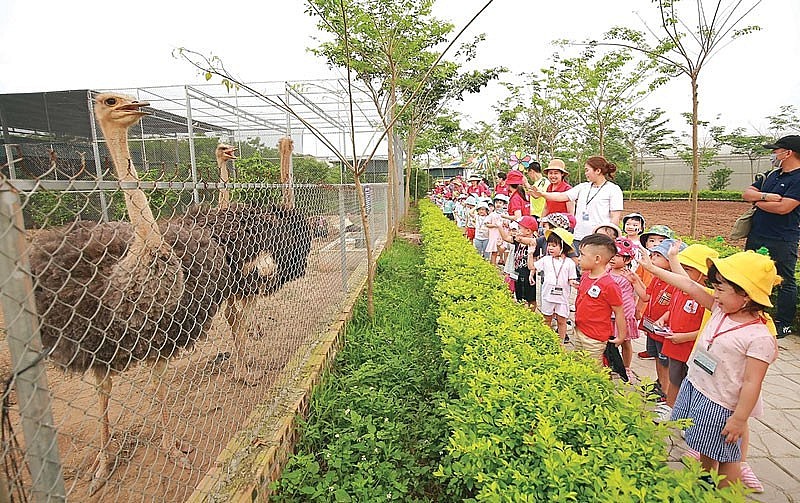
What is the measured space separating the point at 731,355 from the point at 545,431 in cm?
119

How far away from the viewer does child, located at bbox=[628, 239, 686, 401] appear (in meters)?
3.58

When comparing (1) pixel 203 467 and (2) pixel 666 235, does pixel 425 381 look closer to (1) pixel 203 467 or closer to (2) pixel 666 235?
(1) pixel 203 467

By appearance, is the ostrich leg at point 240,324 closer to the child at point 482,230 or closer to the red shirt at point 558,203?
the red shirt at point 558,203

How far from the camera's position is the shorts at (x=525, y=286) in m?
5.69

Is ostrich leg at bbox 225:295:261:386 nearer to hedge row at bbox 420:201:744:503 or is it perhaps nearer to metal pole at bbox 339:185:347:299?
metal pole at bbox 339:185:347:299

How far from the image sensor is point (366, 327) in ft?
16.4

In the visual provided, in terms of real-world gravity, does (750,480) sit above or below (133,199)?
below

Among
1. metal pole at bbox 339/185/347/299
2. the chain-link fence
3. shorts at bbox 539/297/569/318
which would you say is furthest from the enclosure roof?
shorts at bbox 539/297/569/318

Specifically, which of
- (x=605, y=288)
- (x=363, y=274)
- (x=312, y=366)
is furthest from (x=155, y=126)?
(x=605, y=288)

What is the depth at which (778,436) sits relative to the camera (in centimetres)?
327

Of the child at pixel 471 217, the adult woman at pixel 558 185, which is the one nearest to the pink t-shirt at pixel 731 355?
the adult woman at pixel 558 185

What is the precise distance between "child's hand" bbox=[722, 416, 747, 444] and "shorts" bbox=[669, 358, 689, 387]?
979 millimetres

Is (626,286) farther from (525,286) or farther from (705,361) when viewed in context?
(525,286)

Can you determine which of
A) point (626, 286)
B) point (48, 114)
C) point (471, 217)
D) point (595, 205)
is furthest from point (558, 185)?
point (48, 114)
